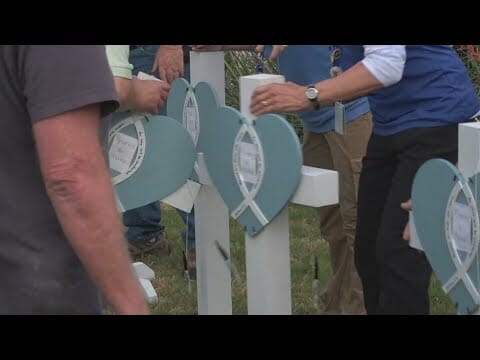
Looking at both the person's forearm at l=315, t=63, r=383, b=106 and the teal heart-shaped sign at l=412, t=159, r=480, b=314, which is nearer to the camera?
the teal heart-shaped sign at l=412, t=159, r=480, b=314

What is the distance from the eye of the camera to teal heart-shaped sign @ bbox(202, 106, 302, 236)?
2561mm

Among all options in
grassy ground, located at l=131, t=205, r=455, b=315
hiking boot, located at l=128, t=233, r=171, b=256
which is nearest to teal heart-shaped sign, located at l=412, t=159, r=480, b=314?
grassy ground, located at l=131, t=205, r=455, b=315

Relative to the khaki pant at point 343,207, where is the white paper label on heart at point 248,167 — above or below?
above

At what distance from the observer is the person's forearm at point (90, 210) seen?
1.64 metres

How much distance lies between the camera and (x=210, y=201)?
10.4 ft

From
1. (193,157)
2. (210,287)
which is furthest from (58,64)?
(210,287)

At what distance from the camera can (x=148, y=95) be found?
299 centimetres

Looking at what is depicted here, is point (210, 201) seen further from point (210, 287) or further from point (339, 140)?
point (339, 140)

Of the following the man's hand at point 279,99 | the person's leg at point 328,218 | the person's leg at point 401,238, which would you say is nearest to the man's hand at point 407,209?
the person's leg at point 401,238

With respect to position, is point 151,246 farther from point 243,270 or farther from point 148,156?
point 148,156

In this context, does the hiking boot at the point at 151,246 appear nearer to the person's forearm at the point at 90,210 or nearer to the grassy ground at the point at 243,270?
the grassy ground at the point at 243,270

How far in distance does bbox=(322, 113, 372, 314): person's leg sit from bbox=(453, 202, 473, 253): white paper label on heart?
1.31 metres

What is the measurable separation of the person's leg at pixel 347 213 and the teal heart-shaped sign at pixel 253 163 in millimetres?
789

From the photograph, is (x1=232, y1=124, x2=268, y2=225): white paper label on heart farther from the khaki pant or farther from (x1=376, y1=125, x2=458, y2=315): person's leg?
the khaki pant
